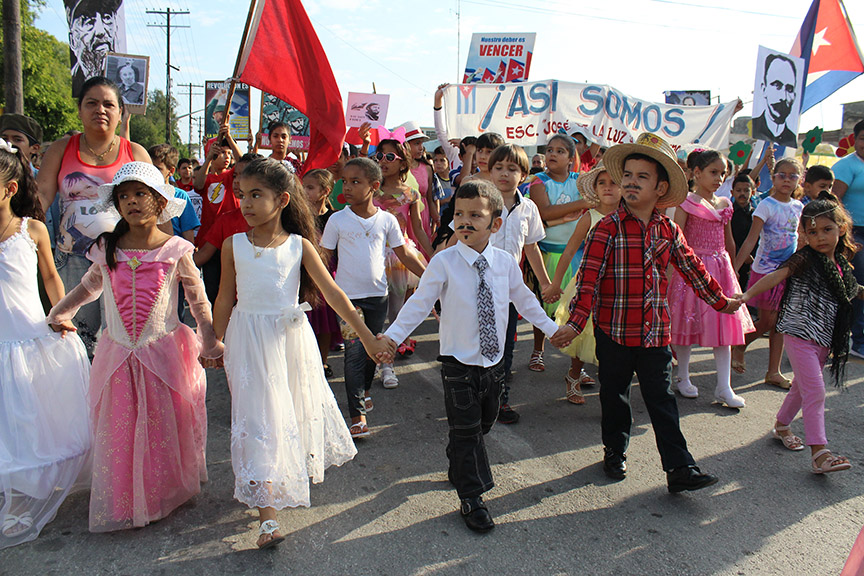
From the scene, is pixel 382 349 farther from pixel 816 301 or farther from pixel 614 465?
pixel 816 301

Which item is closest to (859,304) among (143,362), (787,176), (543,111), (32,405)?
(787,176)

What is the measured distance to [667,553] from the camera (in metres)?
2.84

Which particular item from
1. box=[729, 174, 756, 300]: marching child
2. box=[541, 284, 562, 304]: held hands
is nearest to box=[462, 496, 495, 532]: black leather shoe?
box=[541, 284, 562, 304]: held hands

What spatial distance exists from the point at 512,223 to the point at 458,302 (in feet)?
4.96

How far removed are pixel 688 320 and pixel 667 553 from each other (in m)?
2.55

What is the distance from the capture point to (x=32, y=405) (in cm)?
311

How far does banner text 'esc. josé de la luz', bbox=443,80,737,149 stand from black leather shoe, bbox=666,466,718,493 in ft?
19.2

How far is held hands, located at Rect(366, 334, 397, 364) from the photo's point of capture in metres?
3.13

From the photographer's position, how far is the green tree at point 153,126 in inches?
2721

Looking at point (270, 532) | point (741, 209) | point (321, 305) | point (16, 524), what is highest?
point (741, 209)

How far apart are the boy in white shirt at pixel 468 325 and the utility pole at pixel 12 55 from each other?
9906 mm

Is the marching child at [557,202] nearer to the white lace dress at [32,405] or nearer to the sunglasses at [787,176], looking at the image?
the sunglasses at [787,176]

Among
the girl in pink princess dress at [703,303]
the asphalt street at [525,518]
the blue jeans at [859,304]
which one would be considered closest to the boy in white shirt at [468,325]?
the asphalt street at [525,518]

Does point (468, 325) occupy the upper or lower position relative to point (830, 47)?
lower
